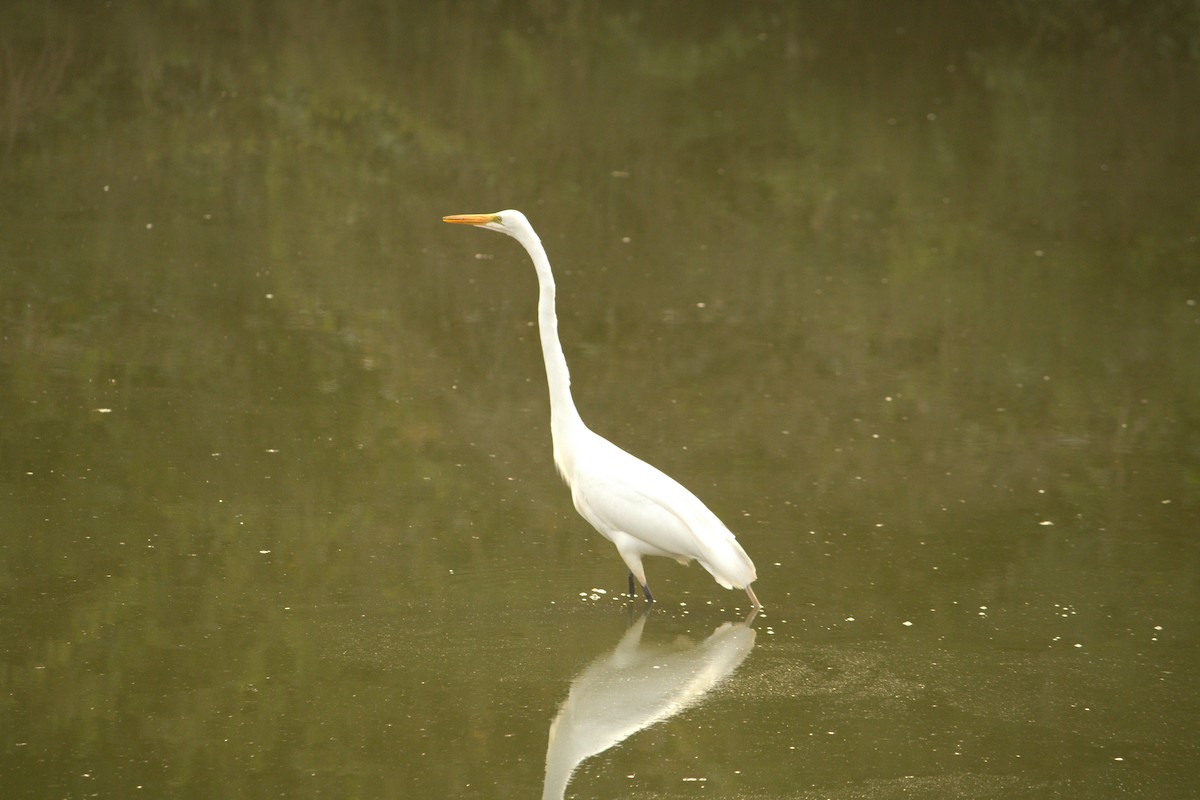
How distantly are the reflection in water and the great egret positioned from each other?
0.20 m

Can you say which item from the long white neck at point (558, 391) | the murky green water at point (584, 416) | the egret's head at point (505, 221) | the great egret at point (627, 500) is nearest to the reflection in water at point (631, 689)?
the murky green water at point (584, 416)

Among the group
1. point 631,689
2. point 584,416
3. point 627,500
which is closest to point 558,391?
Answer: point 627,500

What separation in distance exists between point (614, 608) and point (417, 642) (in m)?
0.69

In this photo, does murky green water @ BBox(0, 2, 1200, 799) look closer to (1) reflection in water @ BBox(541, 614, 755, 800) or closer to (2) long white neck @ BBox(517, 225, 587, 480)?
(1) reflection in water @ BBox(541, 614, 755, 800)

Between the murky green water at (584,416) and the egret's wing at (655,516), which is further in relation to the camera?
the egret's wing at (655,516)

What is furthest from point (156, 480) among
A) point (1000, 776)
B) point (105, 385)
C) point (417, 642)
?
point (1000, 776)

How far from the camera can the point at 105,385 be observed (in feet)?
22.2

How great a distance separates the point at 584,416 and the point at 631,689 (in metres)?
2.44

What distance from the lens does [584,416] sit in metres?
6.89

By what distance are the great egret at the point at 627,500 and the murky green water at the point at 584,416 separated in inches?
9.1

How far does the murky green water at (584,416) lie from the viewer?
14.2ft

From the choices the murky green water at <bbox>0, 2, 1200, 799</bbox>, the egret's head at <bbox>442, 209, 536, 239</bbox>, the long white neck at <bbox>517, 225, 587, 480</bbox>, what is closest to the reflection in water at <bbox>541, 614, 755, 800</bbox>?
the murky green water at <bbox>0, 2, 1200, 799</bbox>

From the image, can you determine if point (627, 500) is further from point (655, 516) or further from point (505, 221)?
point (505, 221)

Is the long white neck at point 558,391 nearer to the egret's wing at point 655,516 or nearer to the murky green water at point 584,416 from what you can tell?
the egret's wing at point 655,516
